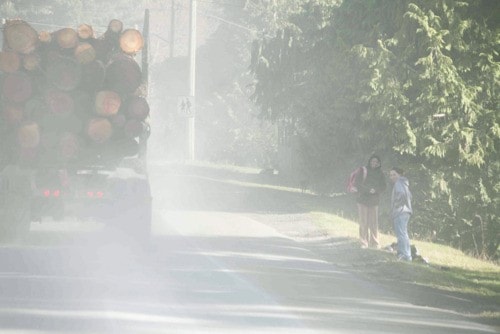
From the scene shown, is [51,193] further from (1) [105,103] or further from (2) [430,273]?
(2) [430,273]

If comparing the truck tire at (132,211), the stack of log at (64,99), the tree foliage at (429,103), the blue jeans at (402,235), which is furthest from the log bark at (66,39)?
the tree foliage at (429,103)

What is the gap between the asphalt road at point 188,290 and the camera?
1209cm

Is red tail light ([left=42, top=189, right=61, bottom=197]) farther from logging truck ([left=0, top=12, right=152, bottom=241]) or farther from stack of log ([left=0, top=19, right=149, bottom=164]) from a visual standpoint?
stack of log ([left=0, top=19, right=149, bottom=164])

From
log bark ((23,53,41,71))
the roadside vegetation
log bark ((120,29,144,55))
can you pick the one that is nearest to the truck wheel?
log bark ((23,53,41,71))

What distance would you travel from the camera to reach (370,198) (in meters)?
22.9

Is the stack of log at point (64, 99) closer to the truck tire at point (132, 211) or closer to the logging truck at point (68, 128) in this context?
the logging truck at point (68, 128)

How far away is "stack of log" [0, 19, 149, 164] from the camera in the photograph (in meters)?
18.5

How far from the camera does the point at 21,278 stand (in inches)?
595

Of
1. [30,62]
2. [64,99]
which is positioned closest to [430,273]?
[64,99]

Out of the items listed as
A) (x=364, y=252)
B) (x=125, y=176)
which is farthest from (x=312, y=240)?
(x=125, y=176)

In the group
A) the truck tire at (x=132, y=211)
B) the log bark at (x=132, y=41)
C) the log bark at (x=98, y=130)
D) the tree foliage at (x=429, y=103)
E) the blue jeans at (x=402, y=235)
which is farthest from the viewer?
the tree foliage at (x=429, y=103)

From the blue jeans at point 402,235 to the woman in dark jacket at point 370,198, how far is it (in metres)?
1.59

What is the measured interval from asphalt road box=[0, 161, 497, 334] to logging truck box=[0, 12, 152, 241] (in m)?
0.74

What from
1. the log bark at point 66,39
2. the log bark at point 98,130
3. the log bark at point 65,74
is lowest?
the log bark at point 98,130
